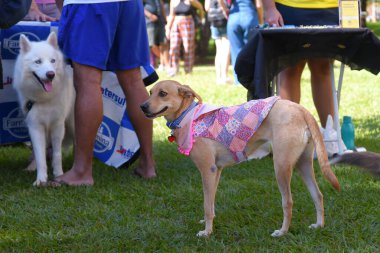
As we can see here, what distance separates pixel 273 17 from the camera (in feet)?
18.1

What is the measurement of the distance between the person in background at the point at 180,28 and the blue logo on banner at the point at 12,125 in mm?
10607

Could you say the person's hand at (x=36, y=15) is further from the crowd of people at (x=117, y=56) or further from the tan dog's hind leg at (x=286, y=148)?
the tan dog's hind leg at (x=286, y=148)

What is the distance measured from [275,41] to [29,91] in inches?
72.6

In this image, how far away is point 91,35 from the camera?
15.5ft

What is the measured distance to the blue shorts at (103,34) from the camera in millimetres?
4715

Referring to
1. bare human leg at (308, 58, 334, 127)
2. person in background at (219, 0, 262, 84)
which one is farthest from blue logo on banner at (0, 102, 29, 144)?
person in background at (219, 0, 262, 84)

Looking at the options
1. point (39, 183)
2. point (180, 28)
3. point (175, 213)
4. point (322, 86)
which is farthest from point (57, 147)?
point (180, 28)

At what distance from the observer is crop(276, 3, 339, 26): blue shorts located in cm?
569

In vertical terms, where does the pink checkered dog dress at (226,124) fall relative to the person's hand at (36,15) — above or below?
below

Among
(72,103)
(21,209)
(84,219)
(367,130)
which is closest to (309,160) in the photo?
(84,219)

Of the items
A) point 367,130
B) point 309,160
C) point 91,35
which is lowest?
point 367,130

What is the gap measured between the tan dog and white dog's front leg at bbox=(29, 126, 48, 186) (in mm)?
1538

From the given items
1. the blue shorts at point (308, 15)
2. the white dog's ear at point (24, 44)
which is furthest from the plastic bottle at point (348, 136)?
the white dog's ear at point (24, 44)

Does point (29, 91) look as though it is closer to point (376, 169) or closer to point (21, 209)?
point (21, 209)
